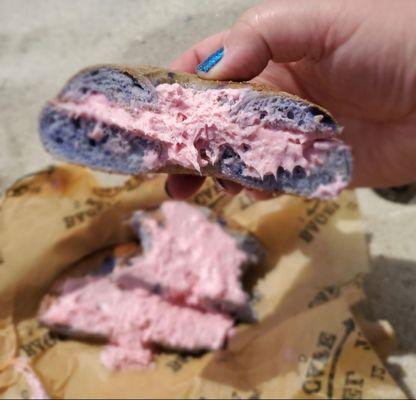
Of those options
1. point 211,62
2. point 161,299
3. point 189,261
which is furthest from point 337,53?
point 161,299

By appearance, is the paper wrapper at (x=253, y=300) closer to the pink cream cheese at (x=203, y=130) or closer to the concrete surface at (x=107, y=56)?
the concrete surface at (x=107, y=56)

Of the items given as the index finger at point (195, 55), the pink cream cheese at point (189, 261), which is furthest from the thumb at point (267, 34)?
the pink cream cheese at point (189, 261)

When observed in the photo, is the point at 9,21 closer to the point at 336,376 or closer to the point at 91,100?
the point at 91,100

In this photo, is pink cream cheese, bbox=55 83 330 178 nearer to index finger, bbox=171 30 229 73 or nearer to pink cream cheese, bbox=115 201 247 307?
index finger, bbox=171 30 229 73

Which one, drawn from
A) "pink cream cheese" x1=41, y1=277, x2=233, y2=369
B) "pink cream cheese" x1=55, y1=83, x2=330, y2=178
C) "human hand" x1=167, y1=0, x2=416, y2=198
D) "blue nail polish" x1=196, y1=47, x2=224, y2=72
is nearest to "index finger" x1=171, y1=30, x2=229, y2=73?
"human hand" x1=167, y1=0, x2=416, y2=198

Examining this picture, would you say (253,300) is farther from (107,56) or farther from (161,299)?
(107,56)

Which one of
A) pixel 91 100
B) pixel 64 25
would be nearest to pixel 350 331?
pixel 91 100

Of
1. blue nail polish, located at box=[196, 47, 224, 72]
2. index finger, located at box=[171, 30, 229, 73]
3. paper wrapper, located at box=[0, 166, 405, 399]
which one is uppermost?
blue nail polish, located at box=[196, 47, 224, 72]
